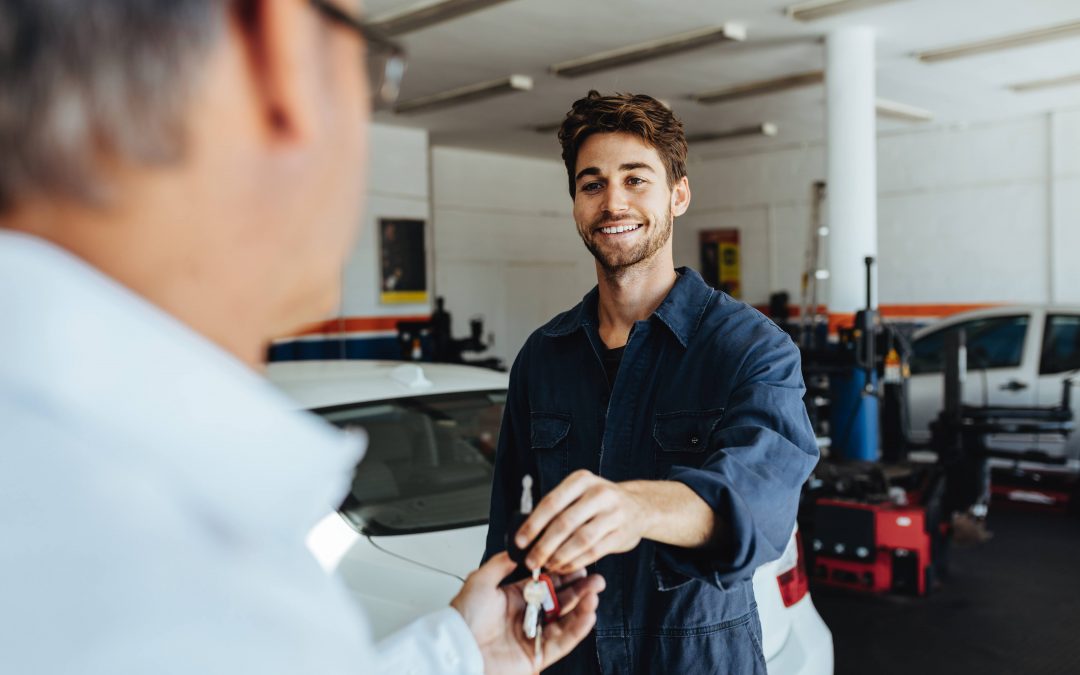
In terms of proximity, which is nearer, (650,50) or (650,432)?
(650,432)

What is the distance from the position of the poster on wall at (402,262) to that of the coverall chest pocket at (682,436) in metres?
11.1

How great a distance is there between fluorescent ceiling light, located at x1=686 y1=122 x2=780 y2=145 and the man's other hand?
40.0ft

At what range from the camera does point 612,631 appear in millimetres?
1565

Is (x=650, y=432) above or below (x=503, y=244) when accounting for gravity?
below

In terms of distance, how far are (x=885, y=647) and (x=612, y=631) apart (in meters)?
3.08

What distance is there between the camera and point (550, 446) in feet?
5.79

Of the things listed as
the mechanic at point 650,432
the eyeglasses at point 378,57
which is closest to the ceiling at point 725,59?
the mechanic at point 650,432

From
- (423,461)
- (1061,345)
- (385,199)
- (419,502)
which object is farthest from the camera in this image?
(385,199)

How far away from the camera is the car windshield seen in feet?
9.34

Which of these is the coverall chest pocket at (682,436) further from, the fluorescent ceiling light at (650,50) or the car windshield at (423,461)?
the fluorescent ceiling light at (650,50)

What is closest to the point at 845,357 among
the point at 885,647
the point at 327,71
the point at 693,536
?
the point at 885,647

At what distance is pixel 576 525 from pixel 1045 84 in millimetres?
11337

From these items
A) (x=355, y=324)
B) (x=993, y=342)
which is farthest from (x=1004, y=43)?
(x=355, y=324)

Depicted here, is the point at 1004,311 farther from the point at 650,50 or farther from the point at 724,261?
the point at 724,261
